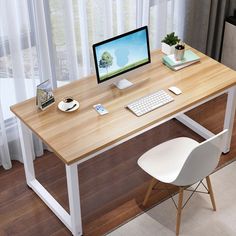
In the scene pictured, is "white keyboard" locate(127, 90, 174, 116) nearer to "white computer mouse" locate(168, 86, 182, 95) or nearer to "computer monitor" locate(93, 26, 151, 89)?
"white computer mouse" locate(168, 86, 182, 95)

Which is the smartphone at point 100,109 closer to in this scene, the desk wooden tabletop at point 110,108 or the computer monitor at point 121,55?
the desk wooden tabletop at point 110,108

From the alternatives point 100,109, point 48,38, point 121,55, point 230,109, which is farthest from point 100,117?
point 230,109

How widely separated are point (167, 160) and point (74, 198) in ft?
2.19

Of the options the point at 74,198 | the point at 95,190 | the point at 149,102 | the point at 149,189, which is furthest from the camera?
the point at 95,190

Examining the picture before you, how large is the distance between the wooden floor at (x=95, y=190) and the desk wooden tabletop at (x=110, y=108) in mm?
675

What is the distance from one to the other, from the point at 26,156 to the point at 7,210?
40 centimetres

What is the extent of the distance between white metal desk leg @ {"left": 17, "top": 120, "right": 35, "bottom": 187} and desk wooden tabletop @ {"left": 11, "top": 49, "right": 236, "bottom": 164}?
0.17 metres

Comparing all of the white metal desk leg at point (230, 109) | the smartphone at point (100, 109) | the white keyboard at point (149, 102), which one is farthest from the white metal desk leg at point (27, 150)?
the white metal desk leg at point (230, 109)

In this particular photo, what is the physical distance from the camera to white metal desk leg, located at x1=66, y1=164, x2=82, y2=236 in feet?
10.4

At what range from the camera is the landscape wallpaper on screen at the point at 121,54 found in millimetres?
3439

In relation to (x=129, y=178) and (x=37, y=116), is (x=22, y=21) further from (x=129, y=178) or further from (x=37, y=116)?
(x=129, y=178)

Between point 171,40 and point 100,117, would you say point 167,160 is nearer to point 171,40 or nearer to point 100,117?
point 100,117

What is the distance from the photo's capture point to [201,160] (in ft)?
10.4

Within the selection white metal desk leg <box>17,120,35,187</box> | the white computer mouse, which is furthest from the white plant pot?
white metal desk leg <box>17,120,35,187</box>
